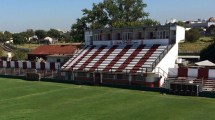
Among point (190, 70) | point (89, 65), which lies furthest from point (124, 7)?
point (190, 70)

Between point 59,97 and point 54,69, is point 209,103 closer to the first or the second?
point 59,97

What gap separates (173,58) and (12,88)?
79.2ft

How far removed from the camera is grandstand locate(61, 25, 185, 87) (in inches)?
1786

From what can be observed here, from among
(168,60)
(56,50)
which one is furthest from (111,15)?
(168,60)

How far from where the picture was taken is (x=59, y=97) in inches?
1465

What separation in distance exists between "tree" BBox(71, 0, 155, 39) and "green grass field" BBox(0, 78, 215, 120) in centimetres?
4267

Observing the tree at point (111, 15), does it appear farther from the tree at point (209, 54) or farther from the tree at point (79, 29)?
the tree at point (209, 54)

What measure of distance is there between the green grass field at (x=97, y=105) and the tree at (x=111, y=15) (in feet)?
140

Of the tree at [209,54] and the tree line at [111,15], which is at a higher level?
the tree line at [111,15]

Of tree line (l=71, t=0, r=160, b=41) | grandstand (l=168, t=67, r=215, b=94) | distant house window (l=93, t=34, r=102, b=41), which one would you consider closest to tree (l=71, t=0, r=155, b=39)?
tree line (l=71, t=0, r=160, b=41)

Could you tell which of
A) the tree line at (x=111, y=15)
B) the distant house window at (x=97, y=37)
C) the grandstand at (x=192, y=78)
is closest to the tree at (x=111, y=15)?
the tree line at (x=111, y=15)

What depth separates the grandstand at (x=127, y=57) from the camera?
4538 centimetres

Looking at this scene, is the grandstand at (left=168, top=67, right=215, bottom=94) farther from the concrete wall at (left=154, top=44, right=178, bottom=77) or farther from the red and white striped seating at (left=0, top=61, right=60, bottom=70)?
the red and white striped seating at (left=0, top=61, right=60, bottom=70)

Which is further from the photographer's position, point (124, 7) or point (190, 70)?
point (124, 7)
